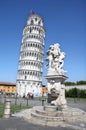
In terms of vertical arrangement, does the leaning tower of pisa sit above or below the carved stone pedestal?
above

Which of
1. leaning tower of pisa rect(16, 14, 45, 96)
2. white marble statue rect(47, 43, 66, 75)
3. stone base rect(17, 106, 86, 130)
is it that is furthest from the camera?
leaning tower of pisa rect(16, 14, 45, 96)

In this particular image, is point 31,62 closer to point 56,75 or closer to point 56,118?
point 56,75

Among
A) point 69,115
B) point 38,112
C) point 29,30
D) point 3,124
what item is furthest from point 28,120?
point 29,30

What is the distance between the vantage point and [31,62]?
7694cm

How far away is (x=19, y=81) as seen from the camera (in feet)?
256

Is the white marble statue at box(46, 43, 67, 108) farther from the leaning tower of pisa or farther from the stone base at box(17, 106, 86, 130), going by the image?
the leaning tower of pisa

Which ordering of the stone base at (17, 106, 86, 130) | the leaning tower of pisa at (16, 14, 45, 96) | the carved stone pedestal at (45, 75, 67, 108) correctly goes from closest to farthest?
the stone base at (17, 106, 86, 130)
the carved stone pedestal at (45, 75, 67, 108)
the leaning tower of pisa at (16, 14, 45, 96)

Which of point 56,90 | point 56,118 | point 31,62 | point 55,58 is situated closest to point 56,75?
point 56,90

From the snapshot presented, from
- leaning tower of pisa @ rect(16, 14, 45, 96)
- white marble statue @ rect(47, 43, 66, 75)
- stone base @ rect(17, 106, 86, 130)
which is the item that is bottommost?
stone base @ rect(17, 106, 86, 130)

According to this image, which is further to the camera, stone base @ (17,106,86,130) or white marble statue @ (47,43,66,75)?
white marble statue @ (47,43,66,75)

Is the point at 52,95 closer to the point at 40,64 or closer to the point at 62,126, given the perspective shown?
the point at 62,126

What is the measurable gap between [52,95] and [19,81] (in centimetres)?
6655

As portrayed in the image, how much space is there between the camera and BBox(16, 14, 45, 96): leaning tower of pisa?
76.6m

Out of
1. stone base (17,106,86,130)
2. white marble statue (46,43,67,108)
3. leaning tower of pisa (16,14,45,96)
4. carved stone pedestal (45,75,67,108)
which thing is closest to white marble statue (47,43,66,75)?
white marble statue (46,43,67,108)
